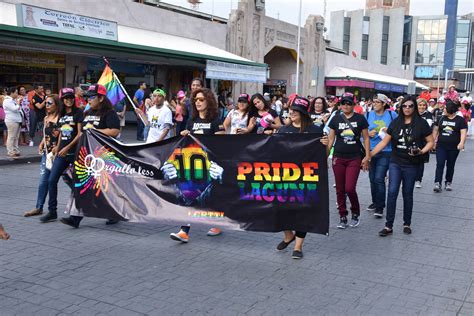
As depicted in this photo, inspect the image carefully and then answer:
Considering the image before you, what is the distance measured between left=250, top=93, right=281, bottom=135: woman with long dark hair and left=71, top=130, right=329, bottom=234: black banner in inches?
64.0

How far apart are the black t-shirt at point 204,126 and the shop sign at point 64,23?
9.93 metres

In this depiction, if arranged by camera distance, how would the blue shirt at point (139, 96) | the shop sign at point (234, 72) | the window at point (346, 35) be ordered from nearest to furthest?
the blue shirt at point (139, 96), the shop sign at point (234, 72), the window at point (346, 35)

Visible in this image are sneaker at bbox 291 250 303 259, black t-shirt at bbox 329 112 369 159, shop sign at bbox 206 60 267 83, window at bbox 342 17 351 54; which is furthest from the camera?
window at bbox 342 17 351 54

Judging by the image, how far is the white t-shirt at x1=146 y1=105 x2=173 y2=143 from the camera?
27.9 feet

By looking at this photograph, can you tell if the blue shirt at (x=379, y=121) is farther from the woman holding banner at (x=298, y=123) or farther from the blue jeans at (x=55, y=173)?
the blue jeans at (x=55, y=173)

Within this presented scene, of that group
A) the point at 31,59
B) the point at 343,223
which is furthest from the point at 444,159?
the point at 31,59

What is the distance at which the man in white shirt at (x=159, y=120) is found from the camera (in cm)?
848

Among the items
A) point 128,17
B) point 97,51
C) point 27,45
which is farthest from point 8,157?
point 128,17

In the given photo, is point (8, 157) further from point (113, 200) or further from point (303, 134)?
point (303, 134)

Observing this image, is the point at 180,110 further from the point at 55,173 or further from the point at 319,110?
the point at 55,173

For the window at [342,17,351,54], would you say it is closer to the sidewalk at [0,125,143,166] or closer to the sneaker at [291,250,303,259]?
the sidewalk at [0,125,143,166]

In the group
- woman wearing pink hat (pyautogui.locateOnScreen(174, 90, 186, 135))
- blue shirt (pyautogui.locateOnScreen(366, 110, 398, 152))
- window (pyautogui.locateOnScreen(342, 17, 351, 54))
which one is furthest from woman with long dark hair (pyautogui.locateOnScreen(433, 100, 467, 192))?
window (pyautogui.locateOnScreen(342, 17, 351, 54))

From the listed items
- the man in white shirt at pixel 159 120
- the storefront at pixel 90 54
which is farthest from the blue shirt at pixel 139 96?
the man in white shirt at pixel 159 120

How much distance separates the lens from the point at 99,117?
22.1 feet
